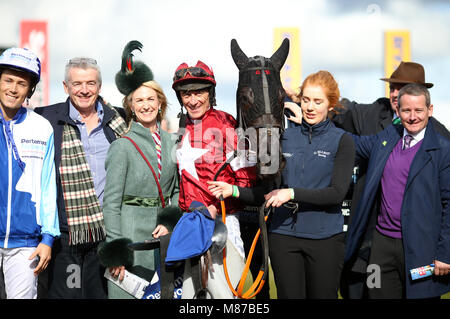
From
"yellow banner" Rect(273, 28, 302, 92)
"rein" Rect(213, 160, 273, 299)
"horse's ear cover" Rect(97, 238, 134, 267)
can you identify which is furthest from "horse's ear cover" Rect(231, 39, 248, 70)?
"yellow banner" Rect(273, 28, 302, 92)

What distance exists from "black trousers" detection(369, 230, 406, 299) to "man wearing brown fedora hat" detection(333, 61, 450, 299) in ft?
0.51

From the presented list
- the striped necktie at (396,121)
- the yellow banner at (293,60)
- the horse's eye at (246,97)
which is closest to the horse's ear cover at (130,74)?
the horse's eye at (246,97)

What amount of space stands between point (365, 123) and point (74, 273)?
3.06 meters

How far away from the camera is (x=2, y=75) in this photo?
3.20 meters

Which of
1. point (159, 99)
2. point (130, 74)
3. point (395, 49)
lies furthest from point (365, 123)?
point (395, 49)

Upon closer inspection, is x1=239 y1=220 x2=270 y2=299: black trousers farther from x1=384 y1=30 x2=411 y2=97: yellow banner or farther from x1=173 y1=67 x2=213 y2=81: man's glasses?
x1=384 y1=30 x2=411 y2=97: yellow banner

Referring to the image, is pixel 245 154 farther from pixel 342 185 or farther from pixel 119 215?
pixel 119 215

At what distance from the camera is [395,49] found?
13.8 metres

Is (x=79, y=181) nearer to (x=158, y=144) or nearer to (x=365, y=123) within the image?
(x=158, y=144)

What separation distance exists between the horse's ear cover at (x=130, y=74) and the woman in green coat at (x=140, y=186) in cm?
2

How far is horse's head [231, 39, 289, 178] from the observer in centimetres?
298

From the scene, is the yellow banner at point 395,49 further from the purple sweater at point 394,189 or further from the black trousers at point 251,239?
the black trousers at point 251,239

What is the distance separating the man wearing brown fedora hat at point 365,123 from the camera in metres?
3.81
